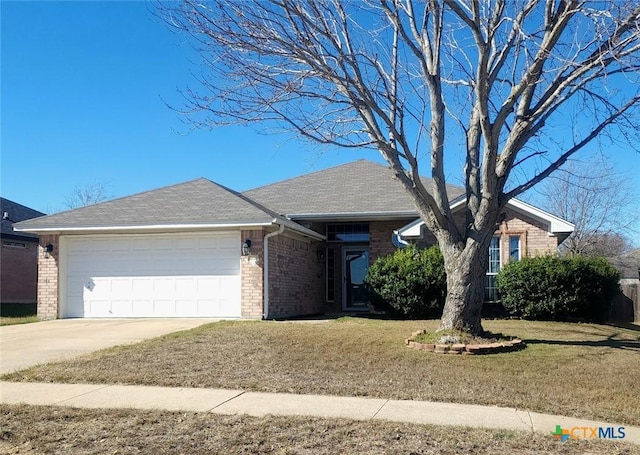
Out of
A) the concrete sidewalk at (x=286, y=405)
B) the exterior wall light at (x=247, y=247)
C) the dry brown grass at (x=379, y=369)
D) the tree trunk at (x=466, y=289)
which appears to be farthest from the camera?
the exterior wall light at (x=247, y=247)

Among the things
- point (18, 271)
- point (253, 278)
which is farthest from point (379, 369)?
point (18, 271)

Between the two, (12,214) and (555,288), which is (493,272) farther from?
(12,214)

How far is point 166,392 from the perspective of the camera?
24.3 feet

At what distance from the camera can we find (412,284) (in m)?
15.2

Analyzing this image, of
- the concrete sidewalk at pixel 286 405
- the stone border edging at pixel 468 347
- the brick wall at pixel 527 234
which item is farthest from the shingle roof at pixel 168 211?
the concrete sidewalk at pixel 286 405

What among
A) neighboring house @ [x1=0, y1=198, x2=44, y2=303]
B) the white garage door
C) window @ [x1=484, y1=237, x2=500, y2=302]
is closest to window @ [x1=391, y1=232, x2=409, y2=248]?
window @ [x1=484, y1=237, x2=500, y2=302]

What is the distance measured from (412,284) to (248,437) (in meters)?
10.2

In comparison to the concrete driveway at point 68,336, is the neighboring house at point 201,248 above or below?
above

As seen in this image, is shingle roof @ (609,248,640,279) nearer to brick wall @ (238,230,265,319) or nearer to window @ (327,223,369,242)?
window @ (327,223,369,242)

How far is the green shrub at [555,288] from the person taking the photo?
1528 centimetres

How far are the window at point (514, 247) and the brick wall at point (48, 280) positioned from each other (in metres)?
12.7

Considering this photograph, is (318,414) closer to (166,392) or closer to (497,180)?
(166,392)

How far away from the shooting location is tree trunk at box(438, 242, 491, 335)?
10.0 meters

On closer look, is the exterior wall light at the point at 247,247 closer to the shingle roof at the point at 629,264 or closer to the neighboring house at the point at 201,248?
the neighboring house at the point at 201,248
